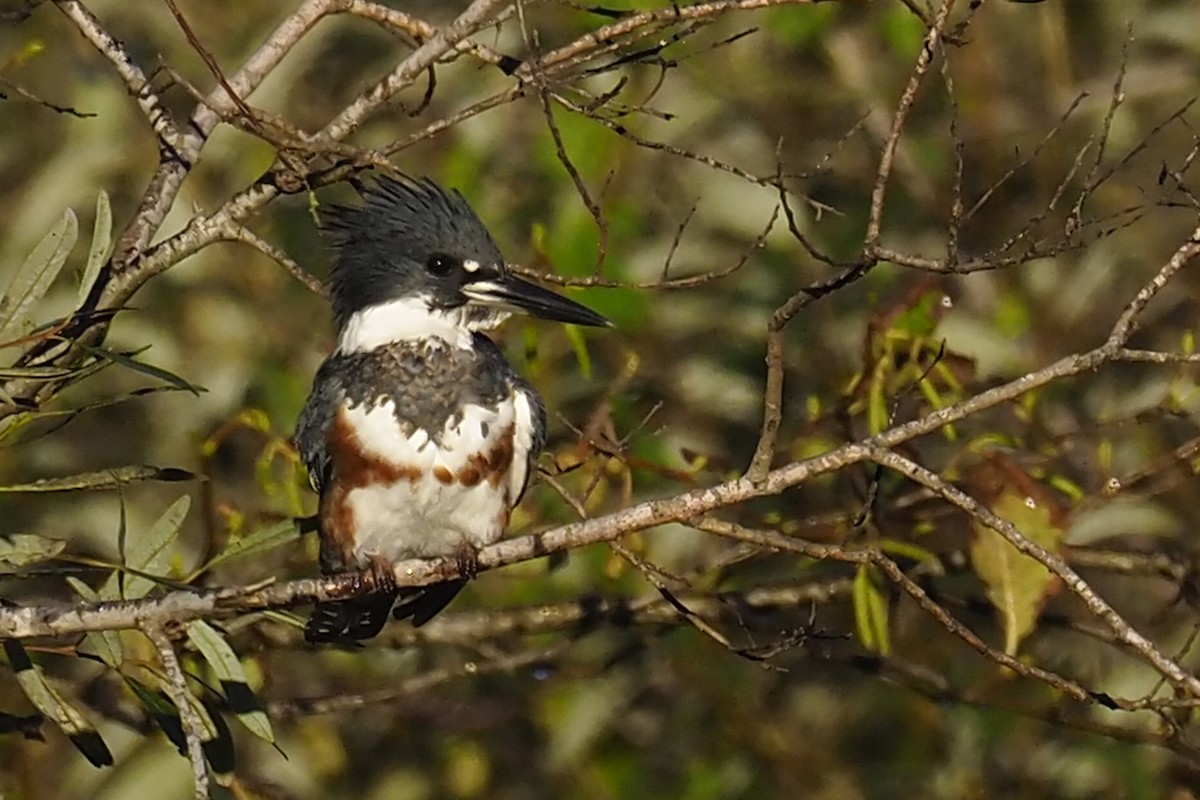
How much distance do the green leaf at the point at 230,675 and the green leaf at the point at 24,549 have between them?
0.22m

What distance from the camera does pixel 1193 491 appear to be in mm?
3273

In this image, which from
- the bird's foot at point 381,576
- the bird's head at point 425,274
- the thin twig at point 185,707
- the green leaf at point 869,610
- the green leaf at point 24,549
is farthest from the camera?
the bird's head at point 425,274

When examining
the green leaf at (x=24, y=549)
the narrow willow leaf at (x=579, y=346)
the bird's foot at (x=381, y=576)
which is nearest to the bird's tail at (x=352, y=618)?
the bird's foot at (x=381, y=576)

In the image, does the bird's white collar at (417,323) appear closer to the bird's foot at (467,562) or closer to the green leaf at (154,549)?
the bird's foot at (467,562)

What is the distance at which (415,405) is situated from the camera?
2.63 m

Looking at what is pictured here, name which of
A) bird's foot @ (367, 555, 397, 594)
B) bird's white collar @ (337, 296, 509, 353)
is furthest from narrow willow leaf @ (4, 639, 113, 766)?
bird's white collar @ (337, 296, 509, 353)

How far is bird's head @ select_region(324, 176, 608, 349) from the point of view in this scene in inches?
108

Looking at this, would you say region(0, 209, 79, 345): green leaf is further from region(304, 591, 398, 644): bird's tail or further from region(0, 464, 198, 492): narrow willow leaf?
region(304, 591, 398, 644): bird's tail

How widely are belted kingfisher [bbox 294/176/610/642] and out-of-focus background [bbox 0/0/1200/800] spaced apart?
0.11 m

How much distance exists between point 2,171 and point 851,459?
7.39 ft

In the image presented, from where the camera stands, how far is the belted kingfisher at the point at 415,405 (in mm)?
2598

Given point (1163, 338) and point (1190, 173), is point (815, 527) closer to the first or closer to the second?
point (1163, 338)

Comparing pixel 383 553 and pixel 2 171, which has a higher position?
pixel 2 171

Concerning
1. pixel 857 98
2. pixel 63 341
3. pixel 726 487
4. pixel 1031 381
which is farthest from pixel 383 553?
pixel 857 98
